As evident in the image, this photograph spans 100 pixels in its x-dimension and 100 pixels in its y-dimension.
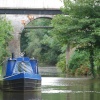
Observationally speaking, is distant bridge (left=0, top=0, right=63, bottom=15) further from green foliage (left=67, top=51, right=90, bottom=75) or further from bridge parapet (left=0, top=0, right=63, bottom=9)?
green foliage (left=67, top=51, right=90, bottom=75)

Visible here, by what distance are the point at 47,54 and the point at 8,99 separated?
217ft

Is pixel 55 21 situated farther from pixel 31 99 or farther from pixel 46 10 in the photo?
pixel 46 10

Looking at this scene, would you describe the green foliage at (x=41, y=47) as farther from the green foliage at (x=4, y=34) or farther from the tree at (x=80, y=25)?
the tree at (x=80, y=25)

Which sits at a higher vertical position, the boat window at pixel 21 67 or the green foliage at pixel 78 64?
the green foliage at pixel 78 64

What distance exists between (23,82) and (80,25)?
860 cm

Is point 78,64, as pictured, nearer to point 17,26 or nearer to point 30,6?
point 30,6

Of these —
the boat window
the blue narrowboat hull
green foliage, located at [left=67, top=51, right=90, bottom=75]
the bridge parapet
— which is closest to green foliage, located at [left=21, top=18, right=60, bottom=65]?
the bridge parapet

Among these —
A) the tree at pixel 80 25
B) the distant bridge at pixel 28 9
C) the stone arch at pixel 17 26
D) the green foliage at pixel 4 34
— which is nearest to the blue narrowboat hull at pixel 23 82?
the tree at pixel 80 25

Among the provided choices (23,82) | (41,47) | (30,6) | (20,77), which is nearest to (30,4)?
(30,6)

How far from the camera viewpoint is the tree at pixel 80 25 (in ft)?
102

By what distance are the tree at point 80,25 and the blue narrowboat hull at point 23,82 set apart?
7.21m

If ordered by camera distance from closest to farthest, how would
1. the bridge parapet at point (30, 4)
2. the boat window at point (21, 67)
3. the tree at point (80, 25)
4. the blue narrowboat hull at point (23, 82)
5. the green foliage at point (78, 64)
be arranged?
1. the blue narrowboat hull at point (23, 82)
2. the boat window at point (21, 67)
3. the tree at point (80, 25)
4. the green foliage at point (78, 64)
5. the bridge parapet at point (30, 4)

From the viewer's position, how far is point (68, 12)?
32406 mm

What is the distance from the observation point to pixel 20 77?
23844 millimetres
